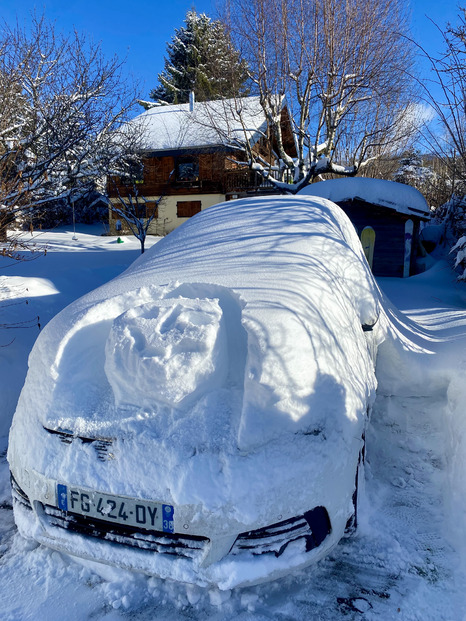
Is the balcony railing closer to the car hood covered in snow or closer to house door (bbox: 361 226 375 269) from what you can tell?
house door (bbox: 361 226 375 269)

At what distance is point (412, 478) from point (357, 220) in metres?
11.1

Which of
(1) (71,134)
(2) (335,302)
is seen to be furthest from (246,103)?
(2) (335,302)

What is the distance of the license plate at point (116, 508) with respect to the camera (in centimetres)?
167

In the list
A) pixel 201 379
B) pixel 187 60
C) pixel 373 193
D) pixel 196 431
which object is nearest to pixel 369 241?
pixel 373 193

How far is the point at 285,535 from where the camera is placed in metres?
1.71

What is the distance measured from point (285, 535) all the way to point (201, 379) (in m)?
0.74

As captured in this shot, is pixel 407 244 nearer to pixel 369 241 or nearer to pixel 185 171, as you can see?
pixel 369 241

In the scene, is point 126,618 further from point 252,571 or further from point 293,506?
point 293,506

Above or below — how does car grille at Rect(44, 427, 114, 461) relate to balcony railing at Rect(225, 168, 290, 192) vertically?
below

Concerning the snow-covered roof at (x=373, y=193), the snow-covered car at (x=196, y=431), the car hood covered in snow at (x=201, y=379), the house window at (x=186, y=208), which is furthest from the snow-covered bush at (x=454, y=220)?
the house window at (x=186, y=208)

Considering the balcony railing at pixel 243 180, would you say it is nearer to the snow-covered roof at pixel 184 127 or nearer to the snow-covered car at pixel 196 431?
the snow-covered roof at pixel 184 127

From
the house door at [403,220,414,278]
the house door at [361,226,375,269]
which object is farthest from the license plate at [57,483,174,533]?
the house door at [403,220,414,278]

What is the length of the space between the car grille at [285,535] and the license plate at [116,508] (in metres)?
0.32

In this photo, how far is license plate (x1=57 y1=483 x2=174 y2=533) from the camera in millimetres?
1666
